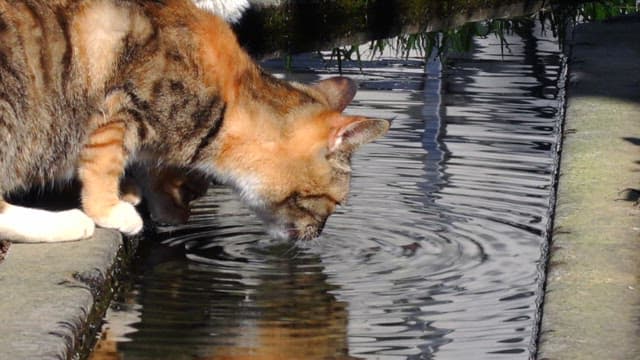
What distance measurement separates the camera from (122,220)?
19.6 ft

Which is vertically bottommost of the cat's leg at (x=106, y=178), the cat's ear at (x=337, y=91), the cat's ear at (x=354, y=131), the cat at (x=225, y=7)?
the cat's leg at (x=106, y=178)

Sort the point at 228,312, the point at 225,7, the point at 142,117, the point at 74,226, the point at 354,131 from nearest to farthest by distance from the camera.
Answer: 1. the point at 228,312
2. the point at 74,226
3. the point at 142,117
4. the point at 354,131
5. the point at 225,7

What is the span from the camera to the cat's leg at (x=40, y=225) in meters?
5.59

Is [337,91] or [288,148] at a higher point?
[337,91]

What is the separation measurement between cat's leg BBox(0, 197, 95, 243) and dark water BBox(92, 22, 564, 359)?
0.27 m

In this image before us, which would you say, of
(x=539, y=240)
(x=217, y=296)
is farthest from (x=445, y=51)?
(x=217, y=296)

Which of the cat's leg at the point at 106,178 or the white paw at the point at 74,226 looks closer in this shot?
the white paw at the point at 74,226

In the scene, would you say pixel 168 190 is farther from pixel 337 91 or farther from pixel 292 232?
pixel 337 91

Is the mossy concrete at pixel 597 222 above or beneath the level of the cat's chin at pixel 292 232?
above

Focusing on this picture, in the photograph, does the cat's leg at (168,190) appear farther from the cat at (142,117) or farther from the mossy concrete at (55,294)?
the mossy concrete at (55,294)

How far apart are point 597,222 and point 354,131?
0.94 metres

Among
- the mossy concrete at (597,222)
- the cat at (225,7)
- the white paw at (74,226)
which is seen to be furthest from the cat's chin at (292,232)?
the cat at (225,7)

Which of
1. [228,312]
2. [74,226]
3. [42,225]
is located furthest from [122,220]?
[228,312]

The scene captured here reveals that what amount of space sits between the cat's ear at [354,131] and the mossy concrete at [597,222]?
0.73 meters
